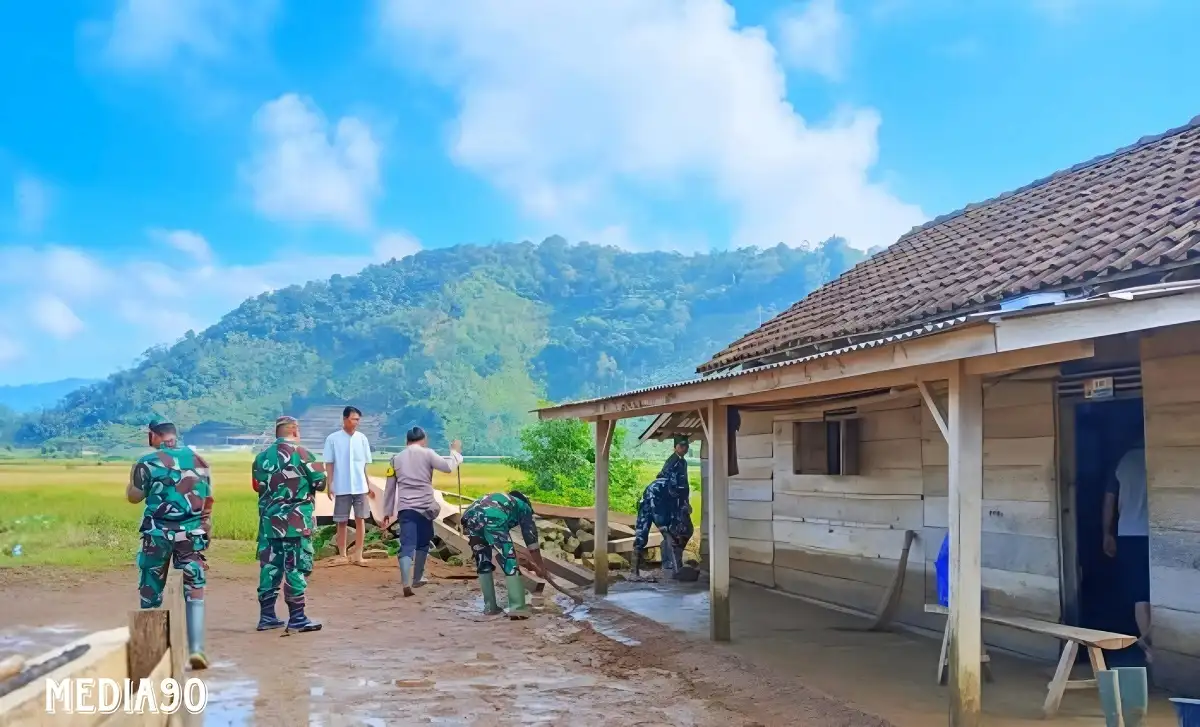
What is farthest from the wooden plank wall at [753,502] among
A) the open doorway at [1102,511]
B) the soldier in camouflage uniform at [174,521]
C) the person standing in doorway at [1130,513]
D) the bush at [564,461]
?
the bush at [564,461]

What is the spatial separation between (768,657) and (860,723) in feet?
6.37

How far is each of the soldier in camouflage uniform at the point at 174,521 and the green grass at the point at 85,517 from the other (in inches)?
141

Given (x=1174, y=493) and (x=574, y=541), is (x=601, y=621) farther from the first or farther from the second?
(x=574, y=541)

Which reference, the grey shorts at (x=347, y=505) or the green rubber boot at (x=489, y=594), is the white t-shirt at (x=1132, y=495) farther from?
the grey shorts at (x=347, y=505)

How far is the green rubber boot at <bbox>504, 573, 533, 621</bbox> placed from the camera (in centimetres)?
929

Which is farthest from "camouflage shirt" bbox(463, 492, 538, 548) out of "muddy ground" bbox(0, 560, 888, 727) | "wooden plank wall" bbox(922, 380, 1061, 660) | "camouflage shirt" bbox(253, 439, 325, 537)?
"wooden plank wall" bbox(922, 380, 1061, 660)

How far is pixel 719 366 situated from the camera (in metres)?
11.9

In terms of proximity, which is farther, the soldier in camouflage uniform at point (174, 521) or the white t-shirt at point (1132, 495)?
Answer: the soldier in camouflage uniform at point (174, 521)

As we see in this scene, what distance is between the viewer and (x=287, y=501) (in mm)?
7801

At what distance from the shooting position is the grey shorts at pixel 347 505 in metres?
12.1

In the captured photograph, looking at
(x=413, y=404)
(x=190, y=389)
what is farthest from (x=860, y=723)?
(x=190, y=389)

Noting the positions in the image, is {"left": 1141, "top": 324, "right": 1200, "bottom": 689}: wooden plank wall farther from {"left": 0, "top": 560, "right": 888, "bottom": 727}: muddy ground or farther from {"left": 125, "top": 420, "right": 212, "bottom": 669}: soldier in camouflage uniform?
{"left": 125, "top": 420, "right": 212, "bottom": 669}: soldier in camouflage uniform

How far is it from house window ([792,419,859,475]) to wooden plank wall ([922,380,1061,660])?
1.81 m

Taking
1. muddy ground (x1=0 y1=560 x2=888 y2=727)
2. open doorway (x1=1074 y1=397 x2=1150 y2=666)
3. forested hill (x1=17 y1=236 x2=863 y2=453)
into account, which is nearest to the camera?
muddy ground (x1=0 y1=560 x2=888 y2=727)
